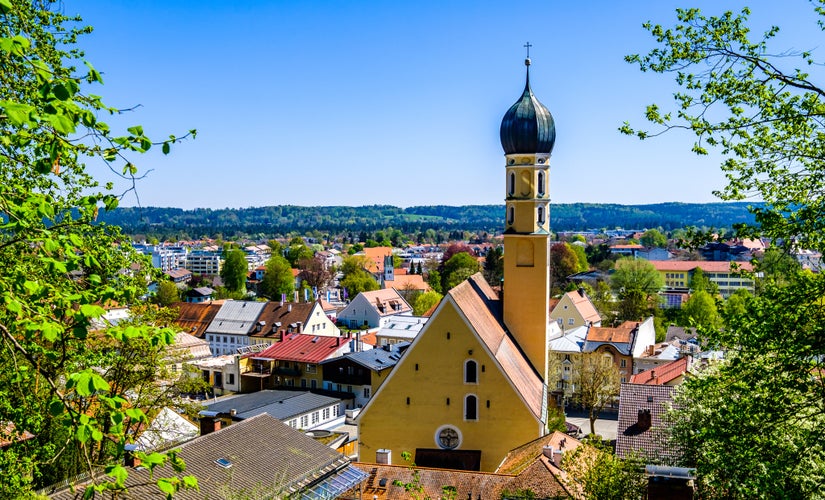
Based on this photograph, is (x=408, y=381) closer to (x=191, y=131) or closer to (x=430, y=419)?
(x=430, y=419)

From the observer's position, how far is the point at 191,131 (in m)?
6.12

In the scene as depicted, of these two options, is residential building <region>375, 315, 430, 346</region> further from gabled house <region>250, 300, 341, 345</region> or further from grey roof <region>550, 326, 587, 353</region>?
grey roof <region>550, 326, 587, 353</region>

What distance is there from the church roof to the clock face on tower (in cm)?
275

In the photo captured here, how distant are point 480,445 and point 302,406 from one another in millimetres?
13954

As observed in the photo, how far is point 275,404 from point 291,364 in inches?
468

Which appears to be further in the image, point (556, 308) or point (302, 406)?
point (556, 308)

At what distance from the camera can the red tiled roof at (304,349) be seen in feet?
156

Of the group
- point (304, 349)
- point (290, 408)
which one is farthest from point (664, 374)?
point (304, 349)

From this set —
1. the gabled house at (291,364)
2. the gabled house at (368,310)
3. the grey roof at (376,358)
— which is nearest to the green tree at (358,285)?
the gabled house at (368,310)

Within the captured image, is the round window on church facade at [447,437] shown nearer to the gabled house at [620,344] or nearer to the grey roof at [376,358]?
the grey roof at [376,358]

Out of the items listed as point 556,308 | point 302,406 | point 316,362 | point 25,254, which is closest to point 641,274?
point 556,308

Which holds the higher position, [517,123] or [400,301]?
[517,123]

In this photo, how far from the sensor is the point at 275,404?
36406 mm

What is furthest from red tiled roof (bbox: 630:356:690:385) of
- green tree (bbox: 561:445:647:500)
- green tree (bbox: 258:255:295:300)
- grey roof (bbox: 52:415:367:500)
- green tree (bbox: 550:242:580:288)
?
green tree (bbox: 550:242:580:288)
